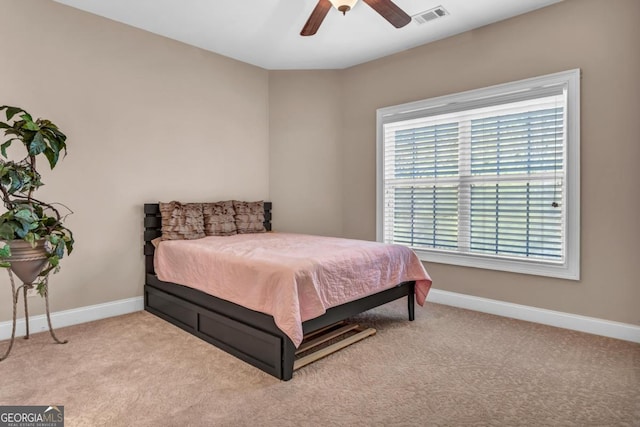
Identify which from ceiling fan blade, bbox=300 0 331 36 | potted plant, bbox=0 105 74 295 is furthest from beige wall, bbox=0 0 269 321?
ceiling fan blade, bbox=300 0 331 36

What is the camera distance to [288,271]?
→ 7.17 feet

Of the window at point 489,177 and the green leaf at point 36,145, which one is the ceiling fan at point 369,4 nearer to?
the window at point 489,177

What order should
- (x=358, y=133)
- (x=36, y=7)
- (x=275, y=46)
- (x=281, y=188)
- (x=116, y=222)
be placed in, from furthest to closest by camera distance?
(x=281, y=188), (x=358, y=133), (x=275, y=46), (x=116, y=222), (x=36, y=7)

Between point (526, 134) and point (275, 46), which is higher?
point (275, 46)

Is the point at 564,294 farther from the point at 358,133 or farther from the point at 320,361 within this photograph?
the point at 358,133

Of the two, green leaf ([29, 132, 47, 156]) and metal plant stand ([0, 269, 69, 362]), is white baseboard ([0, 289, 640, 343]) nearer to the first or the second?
metal plant stand ([0, 269, 69, 362])

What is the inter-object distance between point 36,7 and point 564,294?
4979mm

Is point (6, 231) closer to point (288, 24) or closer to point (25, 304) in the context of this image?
point (25, 304)

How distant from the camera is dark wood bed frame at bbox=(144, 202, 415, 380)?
221 cm

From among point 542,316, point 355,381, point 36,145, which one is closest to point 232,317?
point 355,381

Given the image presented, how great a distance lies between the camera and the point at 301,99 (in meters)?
4.63

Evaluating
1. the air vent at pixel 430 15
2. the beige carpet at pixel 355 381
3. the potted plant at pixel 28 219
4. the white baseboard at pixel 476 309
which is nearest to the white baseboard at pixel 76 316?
the white baseboard at pixel 476 309

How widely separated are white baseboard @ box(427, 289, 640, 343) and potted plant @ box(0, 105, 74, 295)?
3.42m

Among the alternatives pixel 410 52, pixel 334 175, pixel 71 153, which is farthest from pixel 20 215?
pixel 410 52
